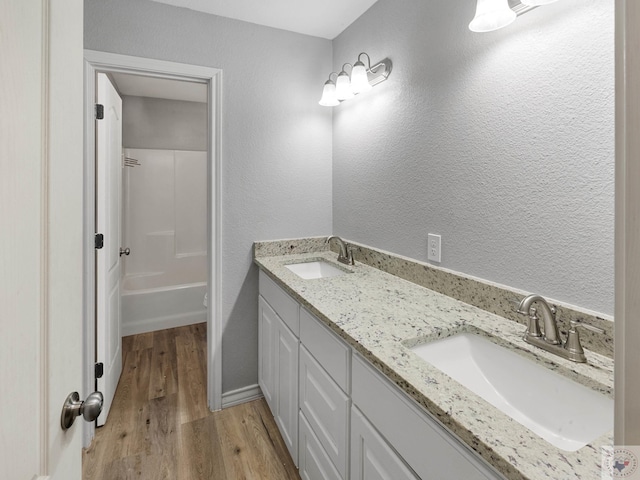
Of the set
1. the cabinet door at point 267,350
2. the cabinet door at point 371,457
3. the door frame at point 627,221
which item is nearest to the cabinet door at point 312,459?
the cabinet door at point 371,457

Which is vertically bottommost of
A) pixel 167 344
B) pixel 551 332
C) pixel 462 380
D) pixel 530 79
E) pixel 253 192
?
pixel 167 344

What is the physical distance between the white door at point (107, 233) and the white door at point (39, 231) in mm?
1358

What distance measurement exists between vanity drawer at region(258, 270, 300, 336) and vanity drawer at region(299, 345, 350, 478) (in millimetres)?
133

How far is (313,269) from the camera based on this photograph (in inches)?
84.0

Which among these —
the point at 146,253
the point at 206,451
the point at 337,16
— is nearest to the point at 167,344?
the point at 146,253

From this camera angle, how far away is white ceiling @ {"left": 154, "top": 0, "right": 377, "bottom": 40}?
1829mm

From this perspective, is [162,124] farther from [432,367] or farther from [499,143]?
[432,367]

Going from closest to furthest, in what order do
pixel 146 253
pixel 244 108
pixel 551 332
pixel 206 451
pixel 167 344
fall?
pixel 551 332 < pixel 206 451 < pixel 244 108 < pixel 167 344 < pixel 146 253

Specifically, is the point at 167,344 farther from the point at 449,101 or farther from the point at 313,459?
the point at 449,101

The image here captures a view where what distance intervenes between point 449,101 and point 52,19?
4.34ft

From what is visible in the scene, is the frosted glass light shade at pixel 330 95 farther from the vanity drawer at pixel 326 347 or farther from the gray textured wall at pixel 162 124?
the gray textured wall at pixel 162 124

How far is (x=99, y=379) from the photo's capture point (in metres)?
1.85

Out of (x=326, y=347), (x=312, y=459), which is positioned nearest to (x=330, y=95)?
(x=326, y=347)

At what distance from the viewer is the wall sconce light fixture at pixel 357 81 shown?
5.73ft
